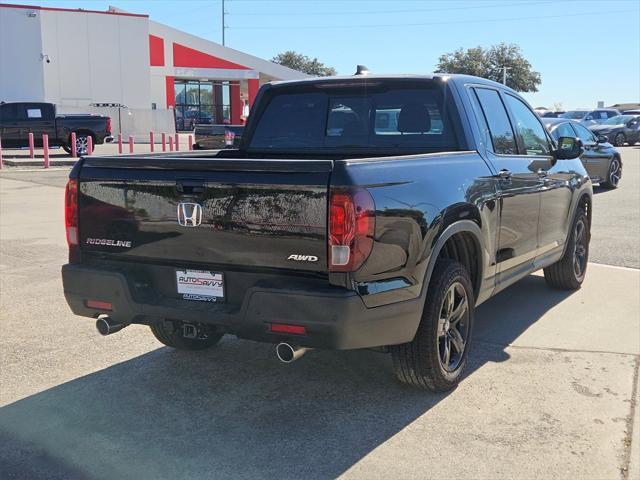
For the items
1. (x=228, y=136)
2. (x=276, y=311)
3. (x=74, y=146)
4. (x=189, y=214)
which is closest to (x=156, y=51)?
(x=74, y=146)

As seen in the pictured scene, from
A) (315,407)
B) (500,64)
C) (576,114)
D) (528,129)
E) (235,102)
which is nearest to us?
(315,407)

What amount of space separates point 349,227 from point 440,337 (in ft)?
4.07

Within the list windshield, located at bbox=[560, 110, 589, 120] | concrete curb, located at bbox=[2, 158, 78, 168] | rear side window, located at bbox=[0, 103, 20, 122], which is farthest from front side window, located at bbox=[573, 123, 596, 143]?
windshield, located at bbox=[560, 110, 589, 120]

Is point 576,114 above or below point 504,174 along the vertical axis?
above

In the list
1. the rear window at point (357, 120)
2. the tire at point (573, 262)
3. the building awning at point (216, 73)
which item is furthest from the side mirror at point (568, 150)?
the building awning at point (216, 73)

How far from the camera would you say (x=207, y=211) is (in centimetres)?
361

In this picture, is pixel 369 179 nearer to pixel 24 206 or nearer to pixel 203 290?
pixel 203 290

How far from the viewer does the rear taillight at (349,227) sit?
3.27 meters

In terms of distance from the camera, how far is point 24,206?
12461 millimetres

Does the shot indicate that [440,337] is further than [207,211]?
Yes

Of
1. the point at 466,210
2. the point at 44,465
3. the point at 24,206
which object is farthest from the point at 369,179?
the point at 24,206

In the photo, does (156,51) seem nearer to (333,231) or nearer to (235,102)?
(235,102)

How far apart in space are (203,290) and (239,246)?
0.35 meters

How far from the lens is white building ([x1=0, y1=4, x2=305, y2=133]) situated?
34906 millimetres
